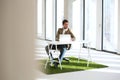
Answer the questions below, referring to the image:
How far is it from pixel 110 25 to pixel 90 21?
115cm

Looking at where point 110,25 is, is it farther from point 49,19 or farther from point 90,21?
point 49,19

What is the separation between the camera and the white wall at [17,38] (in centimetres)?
63

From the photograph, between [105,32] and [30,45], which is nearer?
[30,45]

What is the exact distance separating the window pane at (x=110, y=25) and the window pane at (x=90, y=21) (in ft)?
1.68

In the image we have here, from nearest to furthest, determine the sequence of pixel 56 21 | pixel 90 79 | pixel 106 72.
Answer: pixel 90 79, pixel 106 72, pixel 56 21

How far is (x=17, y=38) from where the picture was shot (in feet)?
2.13

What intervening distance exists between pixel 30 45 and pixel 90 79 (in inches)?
130

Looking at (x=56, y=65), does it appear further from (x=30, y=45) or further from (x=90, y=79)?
(x=30, y=45)

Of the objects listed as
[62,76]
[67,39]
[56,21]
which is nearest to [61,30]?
[67,39]

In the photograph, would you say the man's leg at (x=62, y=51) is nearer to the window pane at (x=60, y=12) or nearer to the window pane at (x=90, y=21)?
the window pane at (x=90, y=21)

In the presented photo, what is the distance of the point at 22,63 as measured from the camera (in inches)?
24.9

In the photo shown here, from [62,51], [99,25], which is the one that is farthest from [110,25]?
[62,51]

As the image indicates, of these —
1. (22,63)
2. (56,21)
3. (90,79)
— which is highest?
(56,21)

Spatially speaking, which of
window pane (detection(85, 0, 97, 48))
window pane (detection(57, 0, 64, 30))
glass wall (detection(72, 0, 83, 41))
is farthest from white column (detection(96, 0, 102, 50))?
window pane (detection(57, 0, 64, 30))
